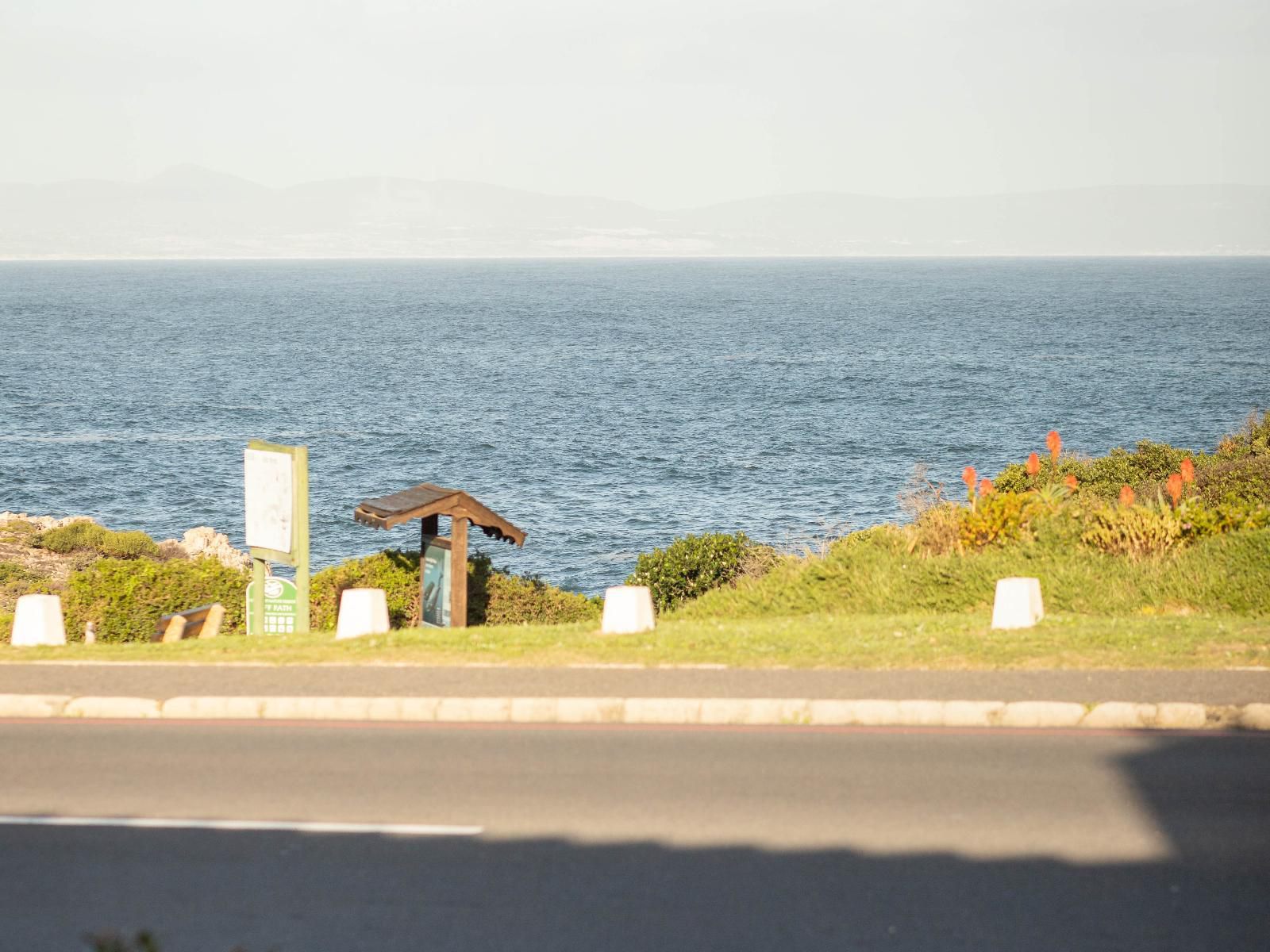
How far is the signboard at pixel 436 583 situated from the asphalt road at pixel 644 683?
4875mm

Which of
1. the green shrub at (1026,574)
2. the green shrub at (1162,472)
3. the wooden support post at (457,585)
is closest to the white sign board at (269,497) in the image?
the wooden support post at (457,585)

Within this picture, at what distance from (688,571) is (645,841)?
616 inches

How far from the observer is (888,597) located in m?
17.6

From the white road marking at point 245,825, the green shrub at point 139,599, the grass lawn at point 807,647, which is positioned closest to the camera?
the white road marking at point 245,825

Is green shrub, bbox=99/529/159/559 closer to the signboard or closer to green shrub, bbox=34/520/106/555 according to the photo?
green shrub, bbox=34/520/106/555

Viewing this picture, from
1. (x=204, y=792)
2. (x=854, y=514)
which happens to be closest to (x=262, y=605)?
(x=204, y=792)

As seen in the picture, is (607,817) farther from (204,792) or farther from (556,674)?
(556,674)

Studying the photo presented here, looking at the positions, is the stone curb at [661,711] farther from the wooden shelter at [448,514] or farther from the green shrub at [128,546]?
the green shrub at [128,546]

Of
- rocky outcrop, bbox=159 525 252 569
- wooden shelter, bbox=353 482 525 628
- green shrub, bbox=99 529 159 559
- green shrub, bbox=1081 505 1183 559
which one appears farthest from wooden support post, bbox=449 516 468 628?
green shrub, bbox=99 529 159 559

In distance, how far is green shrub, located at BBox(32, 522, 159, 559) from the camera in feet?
133

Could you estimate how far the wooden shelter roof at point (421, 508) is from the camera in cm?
1742

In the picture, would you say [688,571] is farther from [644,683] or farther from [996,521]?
[644,683]

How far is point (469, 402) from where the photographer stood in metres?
82.0

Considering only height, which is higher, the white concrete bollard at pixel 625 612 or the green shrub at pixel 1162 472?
the white concrete bollard at pixel 625 612
